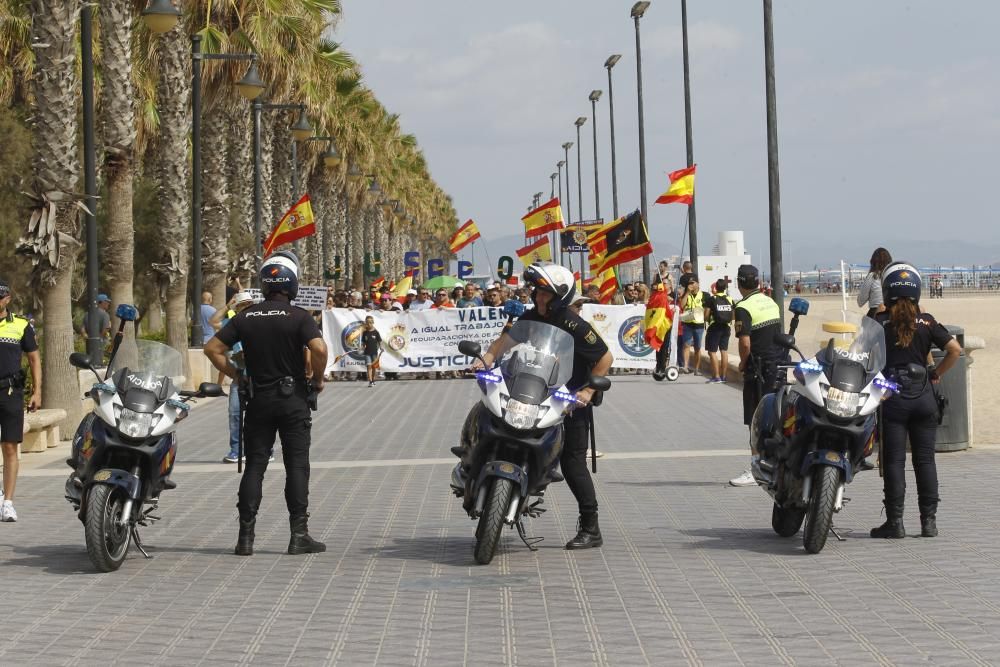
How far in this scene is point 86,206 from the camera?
18078mm

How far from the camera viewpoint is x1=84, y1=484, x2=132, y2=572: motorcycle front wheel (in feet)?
27.8

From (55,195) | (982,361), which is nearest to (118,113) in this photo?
(55,195)

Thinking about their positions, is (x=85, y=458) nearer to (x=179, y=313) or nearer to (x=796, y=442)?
(x=796, y=442)

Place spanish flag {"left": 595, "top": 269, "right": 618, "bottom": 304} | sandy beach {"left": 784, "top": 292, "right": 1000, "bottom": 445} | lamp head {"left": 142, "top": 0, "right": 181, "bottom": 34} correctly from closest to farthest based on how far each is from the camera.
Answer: sandy beach {"left": 784, "top": 292, "right": 1000, "bottom": 445}, lamp head {"left": 142, "top": 0, "right": 181, "bottom": 34}, spanish flag {"left": 595, "top": 269, "right": 618, "bottom": 304}

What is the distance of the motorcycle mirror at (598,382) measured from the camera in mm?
8727

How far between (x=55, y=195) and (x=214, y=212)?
13.4m

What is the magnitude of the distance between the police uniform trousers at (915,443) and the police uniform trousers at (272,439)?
11.0 ft

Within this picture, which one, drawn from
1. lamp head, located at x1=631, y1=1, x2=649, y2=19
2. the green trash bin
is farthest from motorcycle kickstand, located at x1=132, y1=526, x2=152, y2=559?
lamp head, located at x1=631, y1=1, x2=649, y2=19

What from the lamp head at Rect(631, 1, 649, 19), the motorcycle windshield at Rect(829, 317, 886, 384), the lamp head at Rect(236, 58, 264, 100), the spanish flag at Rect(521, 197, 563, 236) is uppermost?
the lamp head at Rect(631, 1, 649, 19)

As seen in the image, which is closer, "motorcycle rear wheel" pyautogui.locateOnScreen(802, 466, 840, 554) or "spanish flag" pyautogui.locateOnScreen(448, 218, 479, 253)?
"motorcycle rear wheel" pyautogui.locateOnScreen(802, 466, 840, 554)

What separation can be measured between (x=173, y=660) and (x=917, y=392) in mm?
4867

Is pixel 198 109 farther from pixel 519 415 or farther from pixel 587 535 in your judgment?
pixel 519 415

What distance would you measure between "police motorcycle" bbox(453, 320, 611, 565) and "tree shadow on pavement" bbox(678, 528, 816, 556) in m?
1.18

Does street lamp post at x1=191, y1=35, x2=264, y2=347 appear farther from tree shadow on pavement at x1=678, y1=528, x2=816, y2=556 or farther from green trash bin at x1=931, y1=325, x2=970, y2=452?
tree shadow on pavement at x1=678, y1=528, x2=816, y2=556
